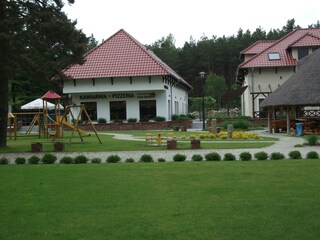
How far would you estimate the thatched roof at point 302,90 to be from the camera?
2820 centimetres

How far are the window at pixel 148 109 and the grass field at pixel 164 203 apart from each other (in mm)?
31602

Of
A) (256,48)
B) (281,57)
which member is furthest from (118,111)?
(256,48)

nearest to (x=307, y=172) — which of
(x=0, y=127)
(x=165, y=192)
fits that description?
(x=165, y=192)

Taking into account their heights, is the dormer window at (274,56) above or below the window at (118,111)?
above

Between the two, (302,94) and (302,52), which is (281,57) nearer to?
(302,52)

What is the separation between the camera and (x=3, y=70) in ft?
67.2

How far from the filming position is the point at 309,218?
22.2 ft

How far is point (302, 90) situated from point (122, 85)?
1960 centimetres

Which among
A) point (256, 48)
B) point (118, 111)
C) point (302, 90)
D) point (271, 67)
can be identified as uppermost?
point (256, 48)

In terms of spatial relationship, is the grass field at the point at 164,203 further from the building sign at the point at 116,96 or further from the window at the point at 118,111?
the window at the point at 118,111

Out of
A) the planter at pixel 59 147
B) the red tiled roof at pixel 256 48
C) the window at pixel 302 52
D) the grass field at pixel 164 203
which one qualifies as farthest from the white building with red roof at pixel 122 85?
the grass field at pixel 164 203

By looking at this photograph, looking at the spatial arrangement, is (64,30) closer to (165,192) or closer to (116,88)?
(165,192)

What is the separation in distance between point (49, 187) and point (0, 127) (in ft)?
45.2

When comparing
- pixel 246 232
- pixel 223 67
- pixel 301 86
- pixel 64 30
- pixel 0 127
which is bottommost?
pixel 246 232
